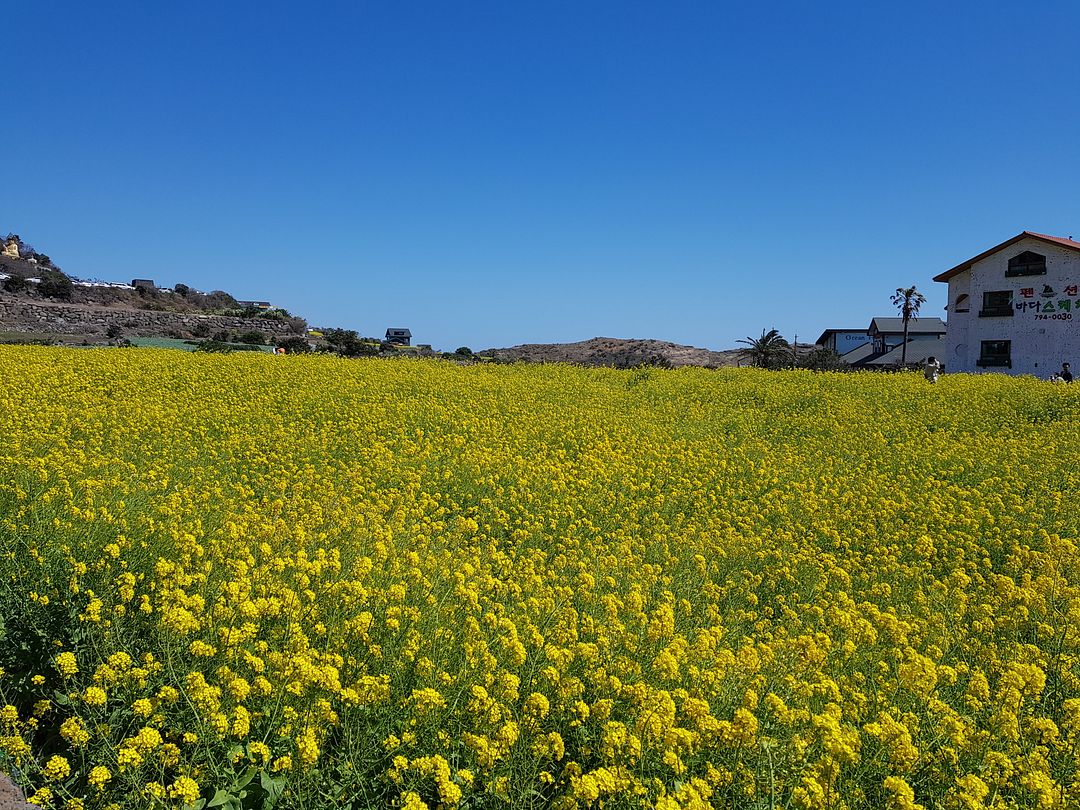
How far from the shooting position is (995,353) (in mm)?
34531

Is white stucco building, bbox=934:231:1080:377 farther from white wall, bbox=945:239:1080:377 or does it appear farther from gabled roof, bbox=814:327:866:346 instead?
gabled roof, bbox=814:327:866:346

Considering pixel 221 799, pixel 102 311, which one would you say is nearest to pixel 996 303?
pixel 221 799

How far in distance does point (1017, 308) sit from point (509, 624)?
3862 centimetres

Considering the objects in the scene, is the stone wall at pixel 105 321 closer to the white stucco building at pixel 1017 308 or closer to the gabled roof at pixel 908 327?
the white stucco building at pixel 1017 308

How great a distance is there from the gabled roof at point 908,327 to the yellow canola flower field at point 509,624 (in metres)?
53.1

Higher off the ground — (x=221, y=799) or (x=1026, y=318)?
(x=1026, y=318)

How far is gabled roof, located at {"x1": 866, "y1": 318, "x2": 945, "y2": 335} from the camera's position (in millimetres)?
58625

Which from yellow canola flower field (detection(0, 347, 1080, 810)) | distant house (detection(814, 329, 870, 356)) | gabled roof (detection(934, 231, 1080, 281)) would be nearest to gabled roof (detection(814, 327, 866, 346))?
distant house (detection(814, 329, 870, 356))

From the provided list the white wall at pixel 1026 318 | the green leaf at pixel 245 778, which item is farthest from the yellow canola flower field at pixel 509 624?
the white wall at pixel 1026 318

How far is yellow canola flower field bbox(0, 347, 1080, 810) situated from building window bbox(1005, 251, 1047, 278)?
93.7ft

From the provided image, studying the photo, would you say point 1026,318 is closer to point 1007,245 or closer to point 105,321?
point 1007,245

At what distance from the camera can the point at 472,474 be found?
8.92 metres

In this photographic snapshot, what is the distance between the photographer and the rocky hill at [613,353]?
137 feet

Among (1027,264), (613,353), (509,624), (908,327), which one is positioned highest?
(1027,264)
